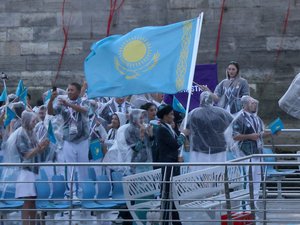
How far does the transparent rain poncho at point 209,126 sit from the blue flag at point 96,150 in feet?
3.93

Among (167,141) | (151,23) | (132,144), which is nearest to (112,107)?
(132,144)

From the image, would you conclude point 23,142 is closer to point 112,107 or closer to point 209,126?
point 209,126

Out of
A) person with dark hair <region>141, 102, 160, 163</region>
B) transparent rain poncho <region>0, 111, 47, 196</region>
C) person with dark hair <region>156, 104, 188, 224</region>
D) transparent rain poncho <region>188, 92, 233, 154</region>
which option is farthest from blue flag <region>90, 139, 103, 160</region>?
transparent rain poncho <region>0, 111, 47, 196</region>

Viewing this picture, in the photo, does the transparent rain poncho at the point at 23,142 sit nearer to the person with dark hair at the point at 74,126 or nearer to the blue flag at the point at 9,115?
the person with dark hair at the point at 74,126

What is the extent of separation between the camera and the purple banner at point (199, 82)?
53.0 feet

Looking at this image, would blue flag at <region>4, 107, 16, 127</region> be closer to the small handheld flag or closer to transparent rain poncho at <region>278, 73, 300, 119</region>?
the small handheld flag

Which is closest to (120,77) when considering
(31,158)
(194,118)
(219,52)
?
(194,118)

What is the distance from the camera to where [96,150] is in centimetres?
1437

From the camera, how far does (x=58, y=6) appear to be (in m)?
20.7

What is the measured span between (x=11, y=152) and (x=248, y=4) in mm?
8588

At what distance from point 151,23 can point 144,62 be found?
6519mm

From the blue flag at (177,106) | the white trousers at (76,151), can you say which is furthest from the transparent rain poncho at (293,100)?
the blue flag at (177,106)

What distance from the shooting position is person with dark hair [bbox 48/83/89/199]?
14.5 m

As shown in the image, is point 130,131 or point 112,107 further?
point 112,107
